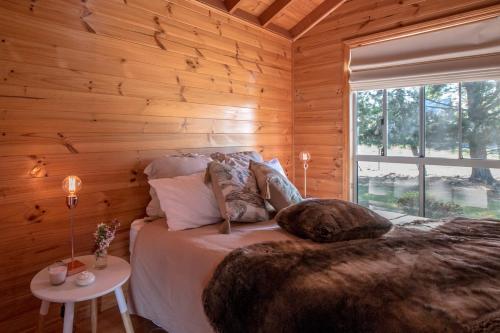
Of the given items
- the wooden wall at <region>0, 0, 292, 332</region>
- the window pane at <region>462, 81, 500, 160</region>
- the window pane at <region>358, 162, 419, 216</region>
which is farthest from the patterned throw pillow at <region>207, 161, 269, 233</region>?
the window pane at <region>462, 81, 500, 160</region>

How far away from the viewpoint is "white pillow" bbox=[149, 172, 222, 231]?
75.2 inches

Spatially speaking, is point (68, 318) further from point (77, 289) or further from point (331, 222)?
point (331, 222)

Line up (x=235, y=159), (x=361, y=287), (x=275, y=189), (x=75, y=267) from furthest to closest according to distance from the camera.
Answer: (x=235, y=159), (x=275, y=189), (x=75, y=267), (x=361, y=287)

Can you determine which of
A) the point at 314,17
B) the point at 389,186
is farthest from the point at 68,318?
the point at 314,17

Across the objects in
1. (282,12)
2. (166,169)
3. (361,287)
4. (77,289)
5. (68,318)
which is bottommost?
(68,318)

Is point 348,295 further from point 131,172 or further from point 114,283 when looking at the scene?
point 131,172

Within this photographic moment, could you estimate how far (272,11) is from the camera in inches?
120

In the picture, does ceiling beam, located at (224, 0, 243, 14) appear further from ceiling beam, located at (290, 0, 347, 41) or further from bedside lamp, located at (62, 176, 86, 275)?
bedside lamp, located at (62, 176, 86, 275)

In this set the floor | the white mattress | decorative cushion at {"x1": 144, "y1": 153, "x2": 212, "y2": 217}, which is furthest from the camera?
decorative cushion at {"x1": 144, "y1": 153, "x2": 212, "y2": 217}

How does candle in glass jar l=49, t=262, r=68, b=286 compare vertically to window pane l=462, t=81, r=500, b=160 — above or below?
below

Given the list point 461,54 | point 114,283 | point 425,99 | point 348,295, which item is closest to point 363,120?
point 425,99

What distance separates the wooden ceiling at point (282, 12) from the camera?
2.84 m

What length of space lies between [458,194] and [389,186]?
58 centimetres

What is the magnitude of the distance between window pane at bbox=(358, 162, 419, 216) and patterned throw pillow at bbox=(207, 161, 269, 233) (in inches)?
64.9
